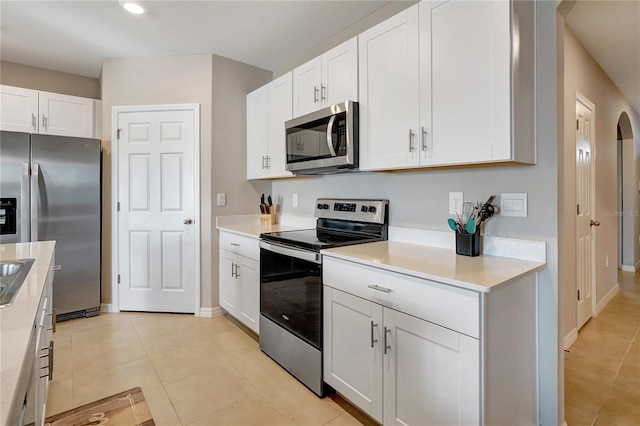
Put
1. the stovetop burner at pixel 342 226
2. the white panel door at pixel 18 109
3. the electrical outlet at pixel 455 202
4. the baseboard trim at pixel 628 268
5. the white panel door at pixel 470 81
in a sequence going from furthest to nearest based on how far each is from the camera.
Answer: the baseboard trim at pixel 628 268, the white panel door at pixel 18 109, the stovetop burner at pixel 342 226, the electrical outlet at pixel 455 202, the white panel door at pixel 470 81

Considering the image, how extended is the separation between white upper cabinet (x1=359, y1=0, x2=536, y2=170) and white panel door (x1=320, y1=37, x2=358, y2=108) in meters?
0.13

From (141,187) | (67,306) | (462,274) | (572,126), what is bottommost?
(67,306)

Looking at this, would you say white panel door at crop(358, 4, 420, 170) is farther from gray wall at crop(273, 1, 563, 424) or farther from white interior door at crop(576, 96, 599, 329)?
white interior door at crop(576, 96, 599, 329)

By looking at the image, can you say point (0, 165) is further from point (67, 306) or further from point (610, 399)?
point (610, 399)

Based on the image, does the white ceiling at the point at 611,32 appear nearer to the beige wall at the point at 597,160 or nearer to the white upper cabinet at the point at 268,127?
the beige wall at the point at 597,160

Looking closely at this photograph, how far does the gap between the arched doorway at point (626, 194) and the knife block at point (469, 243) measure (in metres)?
4.16

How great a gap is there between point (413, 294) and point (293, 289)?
92 cm

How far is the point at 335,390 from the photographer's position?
1945mm

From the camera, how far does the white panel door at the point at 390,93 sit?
71.9 inches

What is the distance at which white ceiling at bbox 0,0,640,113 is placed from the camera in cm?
244

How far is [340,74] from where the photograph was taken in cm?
228

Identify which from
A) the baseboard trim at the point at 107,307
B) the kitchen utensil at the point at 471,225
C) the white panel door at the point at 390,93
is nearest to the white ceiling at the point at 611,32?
the white panel door at the point at 390,93

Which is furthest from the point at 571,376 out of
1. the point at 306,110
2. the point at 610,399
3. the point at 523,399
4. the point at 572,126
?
the point at 306,110

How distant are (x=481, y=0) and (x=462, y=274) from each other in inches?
48.7
